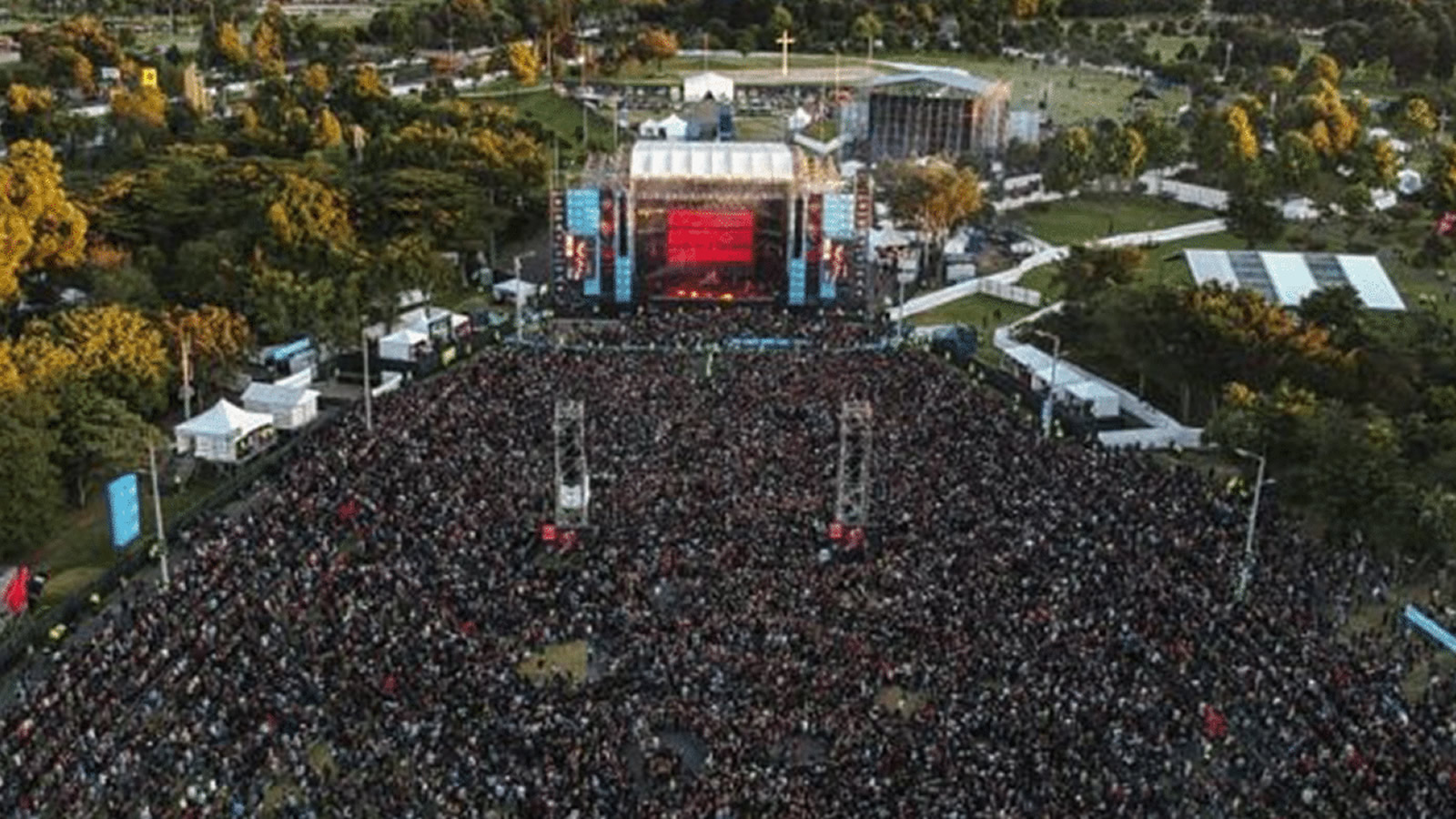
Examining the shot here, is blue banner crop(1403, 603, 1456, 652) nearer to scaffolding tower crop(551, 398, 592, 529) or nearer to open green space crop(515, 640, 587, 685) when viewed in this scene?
open green space crop(515, 640, 587, 685)

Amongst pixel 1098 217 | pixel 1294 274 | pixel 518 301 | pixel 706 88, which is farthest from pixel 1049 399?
pixel 706 88

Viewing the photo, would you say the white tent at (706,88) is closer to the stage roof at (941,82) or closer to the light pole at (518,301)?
the stage roof at (941,82)

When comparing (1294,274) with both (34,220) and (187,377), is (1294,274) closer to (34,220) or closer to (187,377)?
(187,377)

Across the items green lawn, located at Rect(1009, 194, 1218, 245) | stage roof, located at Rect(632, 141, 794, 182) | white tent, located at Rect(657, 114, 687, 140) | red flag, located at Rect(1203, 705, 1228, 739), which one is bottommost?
green lawn, located at Rect(1009, 194, 1218, 245)

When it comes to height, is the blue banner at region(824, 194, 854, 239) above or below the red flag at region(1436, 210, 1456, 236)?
above

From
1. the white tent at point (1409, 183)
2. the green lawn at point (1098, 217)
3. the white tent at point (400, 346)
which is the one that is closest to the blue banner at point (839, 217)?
the green lawn at point (1098, 217)

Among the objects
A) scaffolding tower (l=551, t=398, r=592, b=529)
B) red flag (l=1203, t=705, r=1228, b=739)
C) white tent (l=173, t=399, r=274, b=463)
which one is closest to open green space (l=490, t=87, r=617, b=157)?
white tent (l=173, t=399, r=274, b=463)

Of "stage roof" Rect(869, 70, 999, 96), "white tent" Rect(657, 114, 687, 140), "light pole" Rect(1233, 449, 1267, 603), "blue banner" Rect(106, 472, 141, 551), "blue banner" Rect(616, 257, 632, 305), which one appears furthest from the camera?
"white tent" Rect(657, 114, 687, 140)
